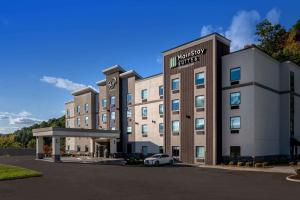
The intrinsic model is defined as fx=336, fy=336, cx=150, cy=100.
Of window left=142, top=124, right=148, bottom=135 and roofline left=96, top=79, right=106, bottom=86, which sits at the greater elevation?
roofline left=96, top=79, right=106, bottom=86

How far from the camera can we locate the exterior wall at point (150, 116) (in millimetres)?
52438

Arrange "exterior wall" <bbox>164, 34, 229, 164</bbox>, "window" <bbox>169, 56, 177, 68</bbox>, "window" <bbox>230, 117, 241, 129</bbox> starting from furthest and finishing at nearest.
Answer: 1. "window" <bbox>169, 56, 177, 68</bbox>
2. "exterior wall" <bbox>164, 34, 229, 164</bbox>
3. "window" <bbox>230, 117, 241, 129</bbox>

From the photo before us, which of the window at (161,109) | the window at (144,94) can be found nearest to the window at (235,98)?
the window at (161,109)

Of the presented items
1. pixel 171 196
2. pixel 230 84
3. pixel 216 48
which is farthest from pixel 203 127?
pixel 171 196

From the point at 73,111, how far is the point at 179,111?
133 ft

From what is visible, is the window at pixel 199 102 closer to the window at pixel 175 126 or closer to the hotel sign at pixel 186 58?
the window at pixel 175 126

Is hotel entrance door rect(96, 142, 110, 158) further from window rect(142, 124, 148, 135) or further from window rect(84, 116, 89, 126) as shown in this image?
window rect(84, 116, 89, 126)

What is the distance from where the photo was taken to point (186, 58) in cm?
4559

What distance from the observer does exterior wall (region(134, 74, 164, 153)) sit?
5244 cm

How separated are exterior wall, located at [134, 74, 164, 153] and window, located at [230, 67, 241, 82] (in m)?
13.5

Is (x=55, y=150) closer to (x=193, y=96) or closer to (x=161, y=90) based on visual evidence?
(x=161, y=90)

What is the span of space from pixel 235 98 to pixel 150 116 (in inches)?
665

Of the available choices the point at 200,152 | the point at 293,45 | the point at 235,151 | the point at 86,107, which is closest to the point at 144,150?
the point at 200,152

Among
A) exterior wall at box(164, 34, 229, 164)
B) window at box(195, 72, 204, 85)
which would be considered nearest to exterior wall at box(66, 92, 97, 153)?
exterior wall at box(164, 34, 229, 164)
